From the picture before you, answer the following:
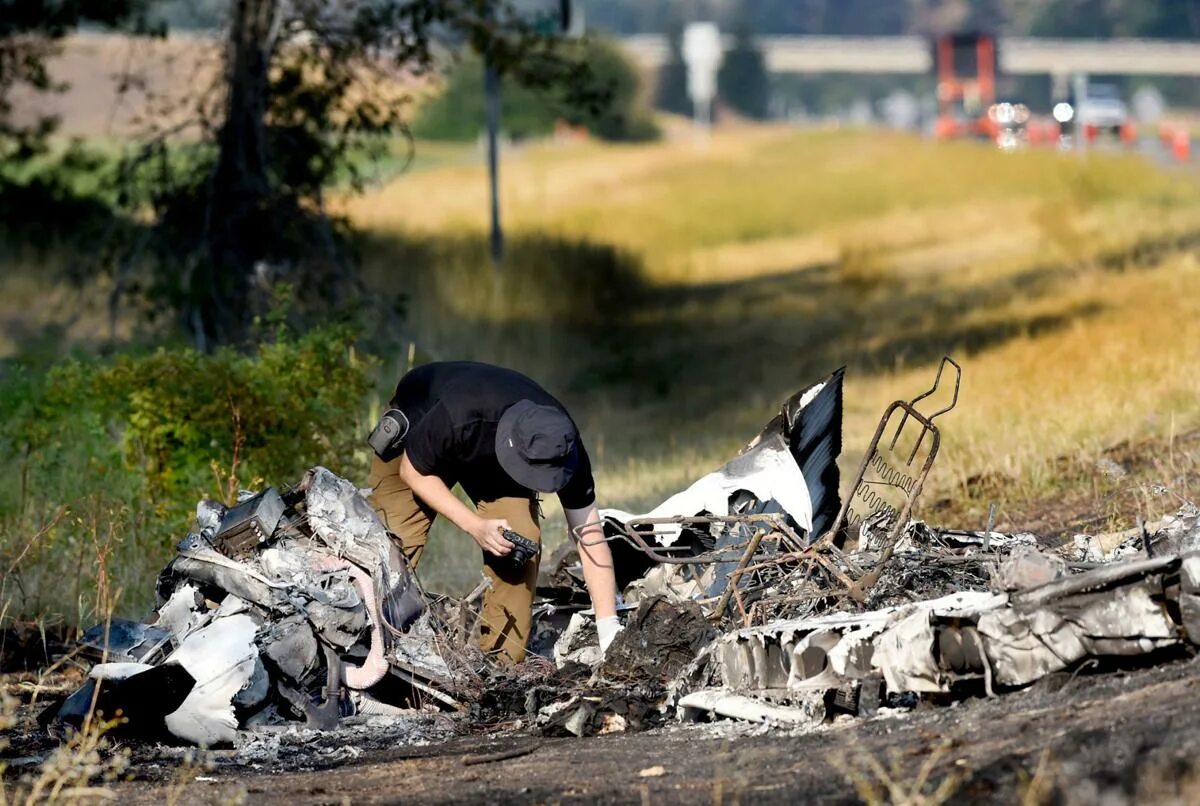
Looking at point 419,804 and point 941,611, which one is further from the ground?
point 941,611

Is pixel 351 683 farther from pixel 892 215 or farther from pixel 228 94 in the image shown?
pixel 892 215

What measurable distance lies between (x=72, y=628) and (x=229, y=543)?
79.9 inches

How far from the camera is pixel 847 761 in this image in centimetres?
528

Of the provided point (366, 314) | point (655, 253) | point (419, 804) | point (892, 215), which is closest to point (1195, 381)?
point (366, 314)

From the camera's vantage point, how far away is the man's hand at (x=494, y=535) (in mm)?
7031

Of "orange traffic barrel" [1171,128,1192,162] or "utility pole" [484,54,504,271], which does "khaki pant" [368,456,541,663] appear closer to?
"utility pole" [484,54,504,271]

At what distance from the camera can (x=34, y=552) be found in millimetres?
9117

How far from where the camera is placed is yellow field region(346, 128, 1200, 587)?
13.6 m

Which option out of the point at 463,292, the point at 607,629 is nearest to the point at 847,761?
the point at 607,629

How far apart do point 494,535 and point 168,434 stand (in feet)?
13.0

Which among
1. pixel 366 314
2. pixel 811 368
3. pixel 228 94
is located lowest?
pixel 811 368

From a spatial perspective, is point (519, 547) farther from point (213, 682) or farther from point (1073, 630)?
point (1073, 630)

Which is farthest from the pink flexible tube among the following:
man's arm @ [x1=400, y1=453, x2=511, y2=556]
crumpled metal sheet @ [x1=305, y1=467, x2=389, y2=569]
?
man's arm @ [x1=400, y1=453, x2=511, y2=556]

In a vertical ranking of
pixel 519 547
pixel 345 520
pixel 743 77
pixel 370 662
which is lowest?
pixel 370 662
